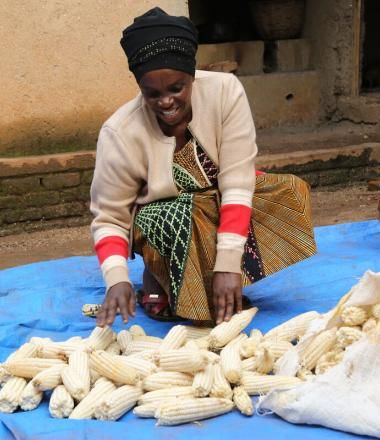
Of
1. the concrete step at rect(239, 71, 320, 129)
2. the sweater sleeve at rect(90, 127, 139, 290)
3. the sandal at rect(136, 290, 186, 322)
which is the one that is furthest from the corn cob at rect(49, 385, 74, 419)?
the concrete step at rect(239, 71, 320, 129)

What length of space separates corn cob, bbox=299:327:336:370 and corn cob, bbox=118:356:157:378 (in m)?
0.50

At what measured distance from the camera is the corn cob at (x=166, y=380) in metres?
2.54

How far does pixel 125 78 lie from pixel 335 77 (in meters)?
3.03

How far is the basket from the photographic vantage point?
321 inches

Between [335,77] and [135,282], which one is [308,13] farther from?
[135,282]

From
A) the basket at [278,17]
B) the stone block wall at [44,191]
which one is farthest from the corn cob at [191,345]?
the basket at [278,17]

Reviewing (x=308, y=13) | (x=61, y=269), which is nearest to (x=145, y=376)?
(x=61, y=269)

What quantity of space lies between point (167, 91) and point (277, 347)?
1045 millimetres

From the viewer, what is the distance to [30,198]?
5863mm

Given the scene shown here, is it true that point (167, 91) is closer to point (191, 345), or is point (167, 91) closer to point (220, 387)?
point (191, 345)

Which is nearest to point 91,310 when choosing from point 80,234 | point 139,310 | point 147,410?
point 139,310

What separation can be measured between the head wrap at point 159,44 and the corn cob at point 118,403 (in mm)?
1203

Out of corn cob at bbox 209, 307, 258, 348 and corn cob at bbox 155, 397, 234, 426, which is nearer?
corn cob at bbox 155, 397, 234, 426

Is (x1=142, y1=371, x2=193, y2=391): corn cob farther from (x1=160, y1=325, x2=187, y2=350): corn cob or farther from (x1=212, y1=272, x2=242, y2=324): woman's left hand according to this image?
(x1=212, y1=272, x2=242, y2=324): woman's left hand
